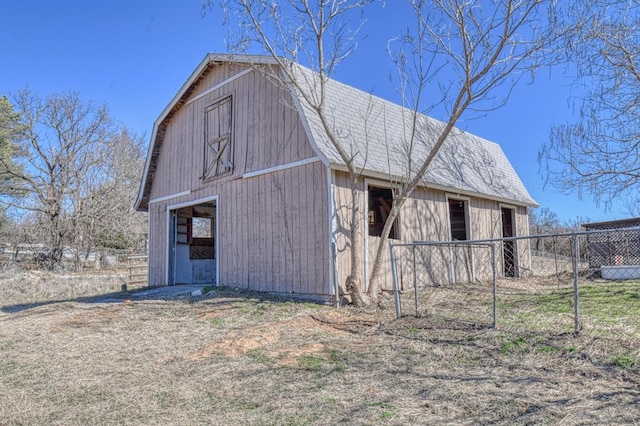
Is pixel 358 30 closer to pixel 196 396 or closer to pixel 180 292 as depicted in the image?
pixel 196 396

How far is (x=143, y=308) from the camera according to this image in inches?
308

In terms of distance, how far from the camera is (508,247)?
43.2 ft

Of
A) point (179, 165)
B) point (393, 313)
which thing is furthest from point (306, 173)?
point (179, 165)

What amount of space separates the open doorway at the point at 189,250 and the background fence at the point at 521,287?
5.72 metres

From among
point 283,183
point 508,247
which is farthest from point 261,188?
point 508,247

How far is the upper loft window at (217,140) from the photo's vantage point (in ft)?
33.0

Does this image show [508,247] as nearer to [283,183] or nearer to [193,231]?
[283,183]

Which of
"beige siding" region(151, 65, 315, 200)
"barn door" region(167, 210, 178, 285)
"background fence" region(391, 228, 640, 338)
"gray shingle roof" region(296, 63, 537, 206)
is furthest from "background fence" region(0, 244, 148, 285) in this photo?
"background fence" region(391, 228, 640, 338)

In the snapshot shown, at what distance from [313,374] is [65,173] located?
19.9 m

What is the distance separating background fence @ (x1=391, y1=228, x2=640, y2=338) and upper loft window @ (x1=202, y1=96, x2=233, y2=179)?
4.53 meters

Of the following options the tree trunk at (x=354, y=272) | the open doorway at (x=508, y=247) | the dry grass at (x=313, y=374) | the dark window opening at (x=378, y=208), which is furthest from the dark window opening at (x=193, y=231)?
the open doorway at (x=508, y=247)

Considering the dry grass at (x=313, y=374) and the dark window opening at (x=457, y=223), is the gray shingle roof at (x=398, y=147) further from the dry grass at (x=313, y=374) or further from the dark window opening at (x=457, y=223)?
the dry grass at (x=313, y=374)

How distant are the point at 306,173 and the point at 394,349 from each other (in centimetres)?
437

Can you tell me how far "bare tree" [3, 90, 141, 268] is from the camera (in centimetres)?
1923
